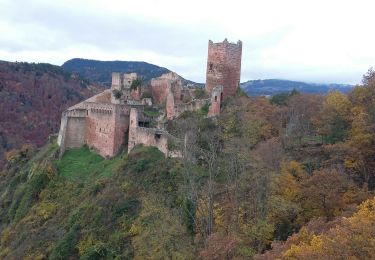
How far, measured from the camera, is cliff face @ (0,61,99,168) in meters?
123

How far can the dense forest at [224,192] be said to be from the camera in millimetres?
25641

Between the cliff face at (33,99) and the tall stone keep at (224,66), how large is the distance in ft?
224

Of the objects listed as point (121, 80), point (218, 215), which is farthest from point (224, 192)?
point (121, 80)

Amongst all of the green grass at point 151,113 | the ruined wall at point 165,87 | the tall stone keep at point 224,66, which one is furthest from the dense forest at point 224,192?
the ruined wall at point 165,87

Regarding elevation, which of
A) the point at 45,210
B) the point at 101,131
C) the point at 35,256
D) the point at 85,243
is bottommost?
the point at 35,256

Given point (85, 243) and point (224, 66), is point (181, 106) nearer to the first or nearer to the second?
point (224, 66)

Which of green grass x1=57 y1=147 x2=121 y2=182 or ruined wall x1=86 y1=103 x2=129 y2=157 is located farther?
ruined wall x1=86 y1=103 x2=129 y2=157

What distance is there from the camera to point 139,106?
46094 mm

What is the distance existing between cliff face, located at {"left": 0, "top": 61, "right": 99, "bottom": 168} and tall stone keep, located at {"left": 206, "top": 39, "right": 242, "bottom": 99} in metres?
68.2

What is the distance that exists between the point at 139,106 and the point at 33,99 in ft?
341

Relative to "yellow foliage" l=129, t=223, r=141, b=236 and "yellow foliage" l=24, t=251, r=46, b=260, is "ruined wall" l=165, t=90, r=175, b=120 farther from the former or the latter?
"yellow foliage" l=24, t=251, r=46, b=260

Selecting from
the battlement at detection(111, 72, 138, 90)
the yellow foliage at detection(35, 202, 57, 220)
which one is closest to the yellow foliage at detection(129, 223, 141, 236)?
the yellow foliage at detection(35, 202, 57, 220)

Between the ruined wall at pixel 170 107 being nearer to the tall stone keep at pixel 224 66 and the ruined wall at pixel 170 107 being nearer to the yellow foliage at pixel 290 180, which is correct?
the tall stone keep at pixel 224 66

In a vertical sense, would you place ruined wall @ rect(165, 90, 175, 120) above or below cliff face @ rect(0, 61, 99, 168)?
above
